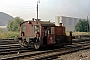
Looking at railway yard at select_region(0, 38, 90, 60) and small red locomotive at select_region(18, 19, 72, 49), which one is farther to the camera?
small red locomotive at select_region(18, 19, 72, 49)

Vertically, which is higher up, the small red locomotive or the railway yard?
the small red locomotive

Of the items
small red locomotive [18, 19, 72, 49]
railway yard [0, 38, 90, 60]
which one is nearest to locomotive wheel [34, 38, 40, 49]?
small red locomotive [18, 19, 72, 49]

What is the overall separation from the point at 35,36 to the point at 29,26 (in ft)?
4.60

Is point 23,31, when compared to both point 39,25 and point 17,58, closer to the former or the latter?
point 39,25

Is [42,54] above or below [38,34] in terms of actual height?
below

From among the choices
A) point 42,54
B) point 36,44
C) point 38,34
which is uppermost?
point 38,34

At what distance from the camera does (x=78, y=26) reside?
114812mm

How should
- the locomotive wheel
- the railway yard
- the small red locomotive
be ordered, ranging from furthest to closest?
1. the small red locomotive
2. the locomotive wheel
3. the railway yard

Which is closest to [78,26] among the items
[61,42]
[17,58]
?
[61,42]

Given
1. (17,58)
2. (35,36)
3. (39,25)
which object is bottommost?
(17,58)

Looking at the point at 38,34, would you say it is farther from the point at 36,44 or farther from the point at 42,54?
the point at 42,54

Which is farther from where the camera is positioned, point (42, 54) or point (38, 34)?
point (38, 34)

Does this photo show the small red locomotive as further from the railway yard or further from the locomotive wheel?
the railway yard

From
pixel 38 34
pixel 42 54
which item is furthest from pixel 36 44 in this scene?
pixel 42 54
